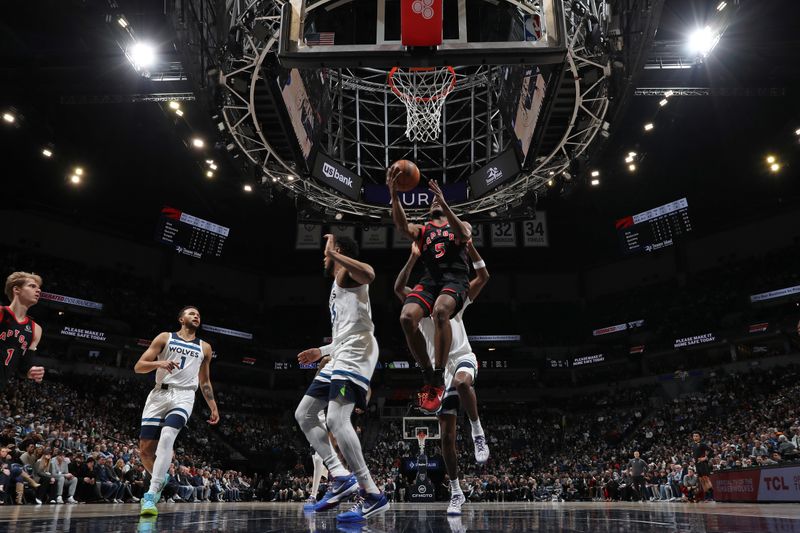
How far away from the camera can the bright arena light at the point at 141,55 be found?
13781 millimetres

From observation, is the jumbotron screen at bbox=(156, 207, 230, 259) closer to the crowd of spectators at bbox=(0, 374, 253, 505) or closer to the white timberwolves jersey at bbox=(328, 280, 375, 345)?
the crowd of spectators at bbox=(0, 374, 253, 505)

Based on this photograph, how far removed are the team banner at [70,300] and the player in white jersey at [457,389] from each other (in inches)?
1033

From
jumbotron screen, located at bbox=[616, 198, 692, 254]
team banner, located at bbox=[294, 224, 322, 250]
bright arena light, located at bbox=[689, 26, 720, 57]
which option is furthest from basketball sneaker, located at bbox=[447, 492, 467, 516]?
jumbotron screen, located at bbox=[616, 198, 692, 254]

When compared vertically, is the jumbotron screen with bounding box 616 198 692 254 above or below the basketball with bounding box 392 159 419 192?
above

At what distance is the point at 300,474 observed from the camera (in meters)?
24.5

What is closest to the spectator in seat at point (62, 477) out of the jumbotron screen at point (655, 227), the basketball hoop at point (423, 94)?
the basketball hoop at point (423, 94)

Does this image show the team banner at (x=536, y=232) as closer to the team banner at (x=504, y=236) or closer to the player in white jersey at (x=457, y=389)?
the team banner at (x=504, y=236)

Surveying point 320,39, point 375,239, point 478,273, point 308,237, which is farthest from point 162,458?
point 375,239

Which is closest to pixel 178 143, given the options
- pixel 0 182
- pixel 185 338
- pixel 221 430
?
pixel 0 182

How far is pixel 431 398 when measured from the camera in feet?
16.5

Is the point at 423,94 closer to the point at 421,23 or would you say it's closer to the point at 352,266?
the point at 421,23

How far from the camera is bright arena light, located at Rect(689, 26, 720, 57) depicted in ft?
43.7

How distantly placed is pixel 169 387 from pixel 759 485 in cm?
984

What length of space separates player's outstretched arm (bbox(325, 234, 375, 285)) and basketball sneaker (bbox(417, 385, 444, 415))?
1211mm
